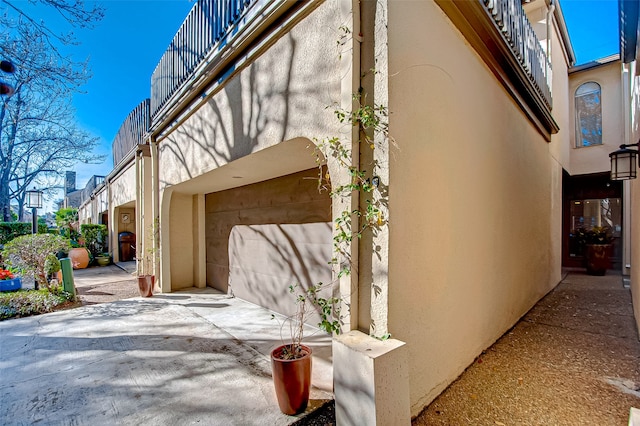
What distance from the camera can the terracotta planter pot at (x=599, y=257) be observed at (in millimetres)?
8242

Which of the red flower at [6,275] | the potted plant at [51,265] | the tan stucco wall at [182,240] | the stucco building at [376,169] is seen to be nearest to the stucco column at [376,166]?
the stucco building at [376,169]

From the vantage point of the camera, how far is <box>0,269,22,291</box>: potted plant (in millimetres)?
6262

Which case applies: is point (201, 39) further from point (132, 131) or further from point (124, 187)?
point (124, 187)

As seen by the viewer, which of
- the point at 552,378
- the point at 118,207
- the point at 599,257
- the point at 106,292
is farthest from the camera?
the point at 118,207

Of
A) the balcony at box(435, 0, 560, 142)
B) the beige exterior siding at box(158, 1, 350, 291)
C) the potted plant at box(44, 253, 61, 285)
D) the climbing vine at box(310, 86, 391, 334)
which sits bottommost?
the potted plant at box(44, 253, 61, 285)

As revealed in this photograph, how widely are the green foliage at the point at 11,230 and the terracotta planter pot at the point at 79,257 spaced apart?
11.0 feet

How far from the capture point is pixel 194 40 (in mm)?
4945

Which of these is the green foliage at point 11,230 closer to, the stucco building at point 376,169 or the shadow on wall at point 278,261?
the stucco building at point 376,169

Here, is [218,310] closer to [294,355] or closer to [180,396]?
[180,396]

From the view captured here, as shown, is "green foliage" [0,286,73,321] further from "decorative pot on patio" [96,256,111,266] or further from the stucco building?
"decorative pot on patio" [96,256,111,266]

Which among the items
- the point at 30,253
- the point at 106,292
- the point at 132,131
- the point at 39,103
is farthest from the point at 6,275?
the point at 39,103

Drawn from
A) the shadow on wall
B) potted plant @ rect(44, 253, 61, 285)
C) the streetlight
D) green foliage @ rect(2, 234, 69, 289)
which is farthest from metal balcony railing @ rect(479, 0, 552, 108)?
the streetlight

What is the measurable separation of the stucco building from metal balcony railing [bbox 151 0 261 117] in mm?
42

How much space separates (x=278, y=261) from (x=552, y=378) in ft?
12.1
